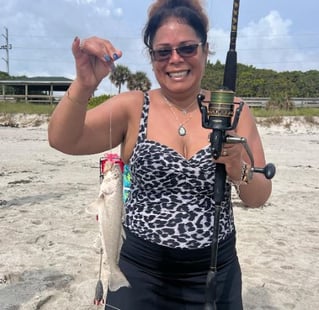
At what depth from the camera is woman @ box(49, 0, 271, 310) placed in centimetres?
213

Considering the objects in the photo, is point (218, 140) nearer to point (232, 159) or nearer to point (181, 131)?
point (232, 159)

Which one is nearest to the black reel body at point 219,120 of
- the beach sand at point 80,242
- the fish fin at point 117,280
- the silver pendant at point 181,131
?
the silver pendant at point 181,131

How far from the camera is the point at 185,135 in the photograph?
2.29 m

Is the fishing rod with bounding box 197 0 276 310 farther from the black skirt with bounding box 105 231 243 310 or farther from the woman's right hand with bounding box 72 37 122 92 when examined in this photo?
the woman's right hand with bounding box 72 37 122 92

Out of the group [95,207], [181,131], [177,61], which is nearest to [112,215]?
[95,207]

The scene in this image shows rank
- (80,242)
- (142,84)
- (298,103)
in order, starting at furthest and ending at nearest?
(298,103) → (80,242) → (142,84)

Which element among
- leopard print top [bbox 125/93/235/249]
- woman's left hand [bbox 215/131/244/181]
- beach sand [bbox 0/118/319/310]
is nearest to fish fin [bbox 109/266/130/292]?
leopard print top [bbox 125/93/235/249]

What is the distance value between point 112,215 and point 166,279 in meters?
0.43

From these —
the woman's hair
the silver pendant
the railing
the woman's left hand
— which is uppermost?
the woman's hair

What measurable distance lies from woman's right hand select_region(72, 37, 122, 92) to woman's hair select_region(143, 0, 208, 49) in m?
0.40

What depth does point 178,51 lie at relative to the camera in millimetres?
2197

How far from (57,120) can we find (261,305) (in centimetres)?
310

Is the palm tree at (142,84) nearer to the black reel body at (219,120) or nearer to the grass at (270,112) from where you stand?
the black reel body at (219,120)

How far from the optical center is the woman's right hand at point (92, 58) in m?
1.94
